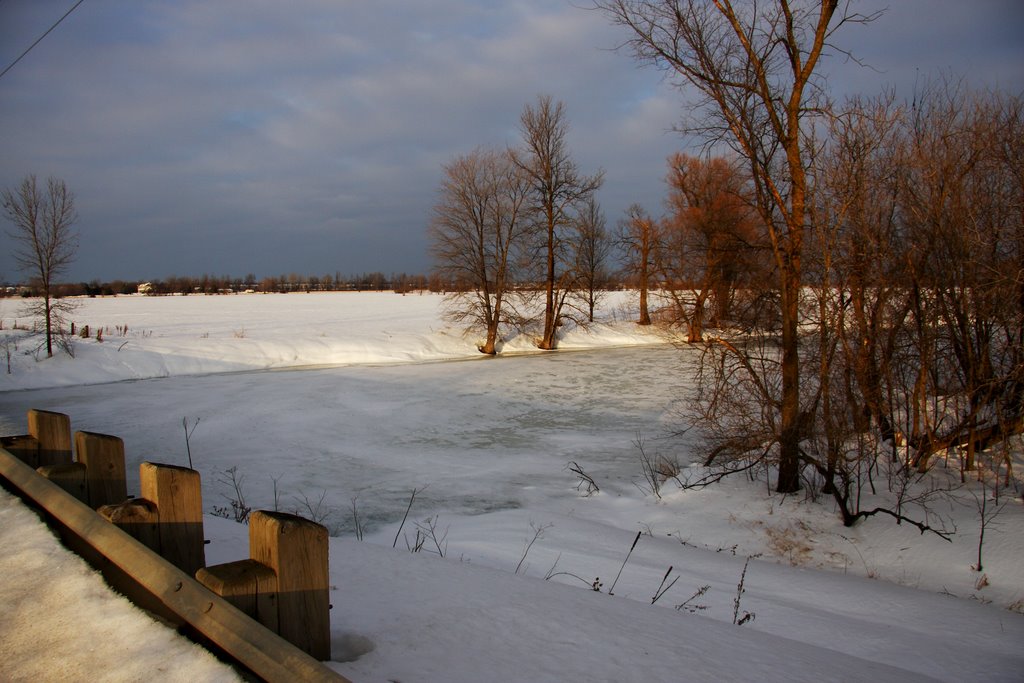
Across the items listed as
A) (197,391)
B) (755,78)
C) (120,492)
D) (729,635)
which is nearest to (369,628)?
(120,492)

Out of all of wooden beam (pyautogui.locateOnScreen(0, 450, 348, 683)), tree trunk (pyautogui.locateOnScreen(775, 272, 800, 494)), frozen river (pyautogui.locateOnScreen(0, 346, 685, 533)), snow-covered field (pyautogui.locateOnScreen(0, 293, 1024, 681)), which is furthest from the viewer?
frozen river (pyautogui.locateOnScreen(0, 346, 685, 533))

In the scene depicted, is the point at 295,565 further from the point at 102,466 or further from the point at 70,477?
the point at 70,477

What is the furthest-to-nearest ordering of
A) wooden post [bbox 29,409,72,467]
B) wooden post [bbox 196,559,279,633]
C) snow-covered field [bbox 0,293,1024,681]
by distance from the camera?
wooden post [bbox 29,409,72,467], snow-covered field [bbox 0,293,1024,681], wooden post [bbox 196,559,279,633]

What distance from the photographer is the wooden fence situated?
1.64 meters

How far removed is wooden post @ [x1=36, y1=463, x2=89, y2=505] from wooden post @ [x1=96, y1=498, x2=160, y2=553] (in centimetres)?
58

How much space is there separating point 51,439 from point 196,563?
1494 mm

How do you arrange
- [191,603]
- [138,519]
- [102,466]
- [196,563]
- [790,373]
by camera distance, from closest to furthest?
[191,603] < [138,519] < [196,563] < [102,466] < [790,373]

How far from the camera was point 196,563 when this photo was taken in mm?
2260

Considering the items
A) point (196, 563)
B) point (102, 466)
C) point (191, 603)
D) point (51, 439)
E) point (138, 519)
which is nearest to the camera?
point (191, 603)

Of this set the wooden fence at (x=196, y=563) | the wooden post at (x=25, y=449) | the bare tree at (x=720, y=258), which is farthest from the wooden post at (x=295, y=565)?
the bare tree at (x=720, y=258)

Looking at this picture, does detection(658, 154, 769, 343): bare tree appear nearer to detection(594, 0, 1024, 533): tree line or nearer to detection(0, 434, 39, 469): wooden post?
detection(594, 0, 1024, 533): tree line

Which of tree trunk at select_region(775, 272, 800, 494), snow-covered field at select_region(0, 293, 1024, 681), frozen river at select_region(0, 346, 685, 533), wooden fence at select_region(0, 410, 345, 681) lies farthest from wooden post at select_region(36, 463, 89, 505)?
tree trunk at select_region(775, 272, 800, 494)

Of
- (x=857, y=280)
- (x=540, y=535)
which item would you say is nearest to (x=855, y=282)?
(x=857, y=280)

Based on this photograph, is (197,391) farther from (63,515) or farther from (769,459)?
(63,515)
